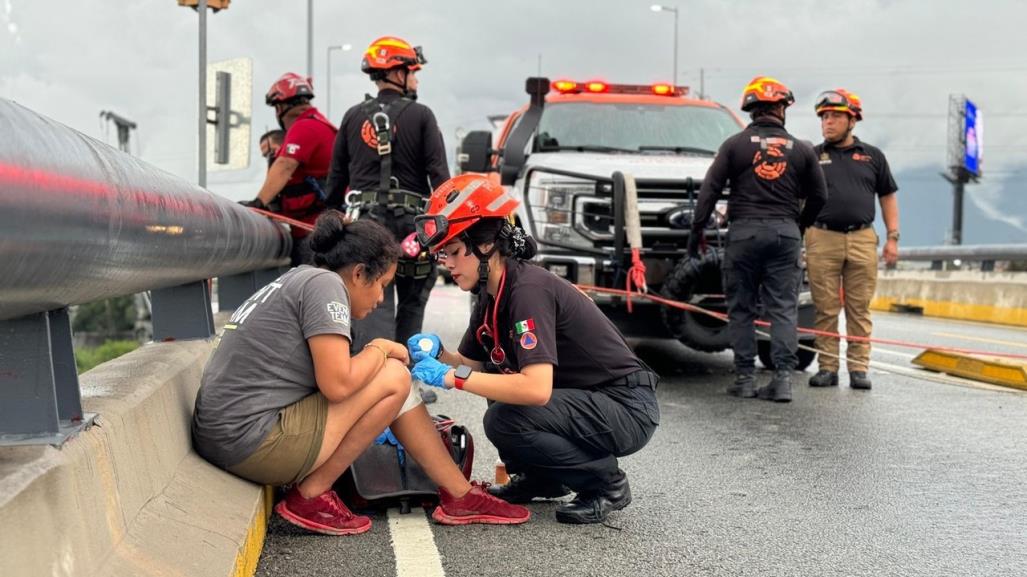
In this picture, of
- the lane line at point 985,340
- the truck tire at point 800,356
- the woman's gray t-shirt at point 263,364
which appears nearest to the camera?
the woman's gray t-shirt at point 263,364

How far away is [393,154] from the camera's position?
23.7 ft

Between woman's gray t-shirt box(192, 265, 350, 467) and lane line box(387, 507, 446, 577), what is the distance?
25.4 inches

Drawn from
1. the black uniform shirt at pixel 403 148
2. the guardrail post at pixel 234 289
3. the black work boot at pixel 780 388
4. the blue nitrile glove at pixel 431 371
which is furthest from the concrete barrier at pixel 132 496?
the black work boot at pixel 780 388

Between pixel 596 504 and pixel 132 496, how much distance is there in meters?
2.15

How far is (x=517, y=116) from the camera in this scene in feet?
36.4

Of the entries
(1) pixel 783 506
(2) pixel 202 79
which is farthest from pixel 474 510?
(2) pixel 202 79

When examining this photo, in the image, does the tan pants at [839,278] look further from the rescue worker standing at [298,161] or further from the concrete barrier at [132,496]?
the concrete barrier at [132,496]

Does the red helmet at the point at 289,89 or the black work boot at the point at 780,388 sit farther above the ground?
the red helmet at the point at 289,89

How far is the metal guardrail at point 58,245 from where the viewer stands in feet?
7.11

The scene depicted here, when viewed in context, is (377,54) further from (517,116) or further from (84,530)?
(84,530)

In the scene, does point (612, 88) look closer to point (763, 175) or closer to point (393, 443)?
point (763, 175)

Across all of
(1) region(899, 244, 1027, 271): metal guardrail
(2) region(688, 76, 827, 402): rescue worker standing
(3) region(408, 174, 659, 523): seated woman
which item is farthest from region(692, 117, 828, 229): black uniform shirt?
(1) region(899, 244, 1027, 271): metal guardrail

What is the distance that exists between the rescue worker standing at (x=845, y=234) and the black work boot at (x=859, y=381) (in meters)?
0.03

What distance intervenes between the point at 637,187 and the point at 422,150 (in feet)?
7.76
